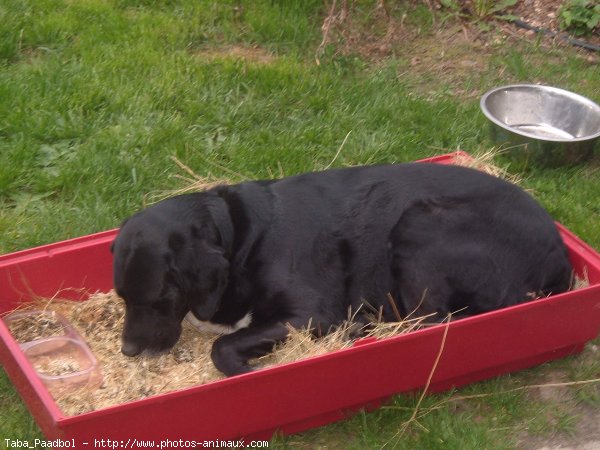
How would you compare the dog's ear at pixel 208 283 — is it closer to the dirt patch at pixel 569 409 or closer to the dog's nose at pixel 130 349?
the dog's nose at pixel 130 349

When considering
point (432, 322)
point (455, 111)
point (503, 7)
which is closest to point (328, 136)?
point (455, 111)

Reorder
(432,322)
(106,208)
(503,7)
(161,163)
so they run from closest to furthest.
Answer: (432,322), (106,208), (161,163), (503,7)

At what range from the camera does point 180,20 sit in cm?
667

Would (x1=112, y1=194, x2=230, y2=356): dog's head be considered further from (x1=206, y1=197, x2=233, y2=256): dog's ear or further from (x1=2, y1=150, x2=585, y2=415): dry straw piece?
(x1=2, y1=150, x2=585, y2=415): dry straw piece

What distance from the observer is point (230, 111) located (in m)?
5.77

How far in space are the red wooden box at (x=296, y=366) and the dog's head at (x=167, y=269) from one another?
1.60ft

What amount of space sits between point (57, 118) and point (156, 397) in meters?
2.76

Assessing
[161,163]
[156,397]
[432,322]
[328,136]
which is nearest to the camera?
[156,397]

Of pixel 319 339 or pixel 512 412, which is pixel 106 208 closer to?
pixel 319 339

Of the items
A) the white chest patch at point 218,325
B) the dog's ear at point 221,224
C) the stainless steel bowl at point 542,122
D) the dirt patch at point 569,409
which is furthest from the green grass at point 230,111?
the dog's ear at point 221,224

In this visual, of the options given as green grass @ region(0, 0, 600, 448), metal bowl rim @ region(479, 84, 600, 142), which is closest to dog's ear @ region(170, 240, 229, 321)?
green grass @ region(0, 0, 600, 448)

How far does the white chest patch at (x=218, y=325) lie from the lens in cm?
402

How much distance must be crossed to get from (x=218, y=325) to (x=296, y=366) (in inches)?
30.8

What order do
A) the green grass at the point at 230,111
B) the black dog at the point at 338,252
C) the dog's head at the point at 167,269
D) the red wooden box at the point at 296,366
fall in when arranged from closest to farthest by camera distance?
the red wooden box at the point at 296,366 → the dog's head at the point at 167,269 → the black dog at the point at 338,252 → the green grass at the point at 230,111
